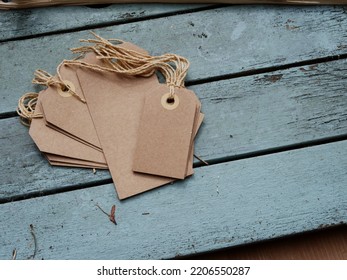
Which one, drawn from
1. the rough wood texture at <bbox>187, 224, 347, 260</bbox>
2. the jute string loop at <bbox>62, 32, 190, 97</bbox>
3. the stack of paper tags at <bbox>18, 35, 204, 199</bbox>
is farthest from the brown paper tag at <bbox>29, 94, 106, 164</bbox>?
the rough wood texture at <bbox>187, 224, 347, 260</bbox>

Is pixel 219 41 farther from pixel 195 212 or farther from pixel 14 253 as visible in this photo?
pixel 14 253

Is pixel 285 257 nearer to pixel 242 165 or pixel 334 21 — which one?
pixel 242 165

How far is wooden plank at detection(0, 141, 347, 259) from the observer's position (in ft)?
2.79

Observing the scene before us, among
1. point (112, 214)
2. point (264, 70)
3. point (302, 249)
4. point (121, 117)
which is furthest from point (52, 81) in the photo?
point (302, 249)

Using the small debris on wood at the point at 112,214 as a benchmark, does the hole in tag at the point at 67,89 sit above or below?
above

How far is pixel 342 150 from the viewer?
897mm

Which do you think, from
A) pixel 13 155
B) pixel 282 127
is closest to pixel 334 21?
pixel 282 127

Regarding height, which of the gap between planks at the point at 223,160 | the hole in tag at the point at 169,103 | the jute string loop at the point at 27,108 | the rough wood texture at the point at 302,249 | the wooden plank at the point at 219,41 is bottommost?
the rough wood texture at the point at 302,249

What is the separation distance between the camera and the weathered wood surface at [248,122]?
0.90 m

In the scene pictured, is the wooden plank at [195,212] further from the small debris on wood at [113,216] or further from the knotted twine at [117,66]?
the knotted twine at [117,66]

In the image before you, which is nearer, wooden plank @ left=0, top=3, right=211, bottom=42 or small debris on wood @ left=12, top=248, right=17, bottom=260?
small debris on wood @ left=12, top=248, right=17, bottom=260

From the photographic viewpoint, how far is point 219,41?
99 centimetres

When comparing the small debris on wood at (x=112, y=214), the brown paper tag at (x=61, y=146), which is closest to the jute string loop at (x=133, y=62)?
the brown paper tag at (x=61, y=146)

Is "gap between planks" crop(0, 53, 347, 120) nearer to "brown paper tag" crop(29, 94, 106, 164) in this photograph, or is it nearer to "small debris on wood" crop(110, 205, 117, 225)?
"brown paper tag" crop(29, 94, 106, 164)
